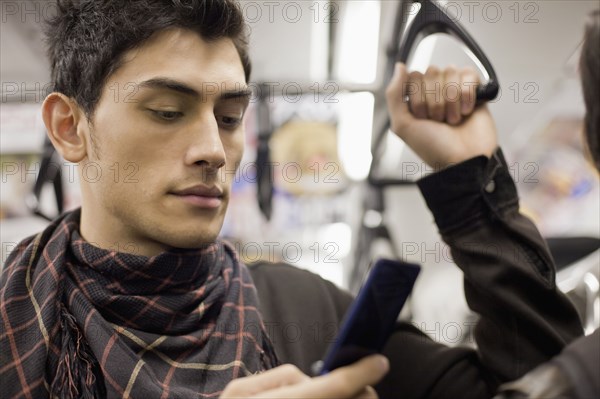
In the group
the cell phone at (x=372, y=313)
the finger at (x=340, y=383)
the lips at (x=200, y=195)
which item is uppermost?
the lips at (x=200, y=195)

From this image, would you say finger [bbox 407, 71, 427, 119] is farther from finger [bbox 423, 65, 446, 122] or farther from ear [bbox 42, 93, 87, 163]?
ear [bbox 42, 93, 87, 163]

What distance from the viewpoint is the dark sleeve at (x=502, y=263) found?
85 cm

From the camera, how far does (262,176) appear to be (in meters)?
1.96

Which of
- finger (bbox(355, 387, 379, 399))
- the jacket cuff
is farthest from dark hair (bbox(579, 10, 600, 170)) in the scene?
finger (bbox(355, 387, 379, 399))

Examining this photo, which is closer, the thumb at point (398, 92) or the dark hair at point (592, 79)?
the dark hair at point (592, 79)

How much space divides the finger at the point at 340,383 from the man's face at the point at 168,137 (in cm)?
40

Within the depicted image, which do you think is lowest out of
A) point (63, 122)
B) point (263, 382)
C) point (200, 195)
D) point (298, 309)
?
point (298, 309)

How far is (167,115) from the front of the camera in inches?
34.8

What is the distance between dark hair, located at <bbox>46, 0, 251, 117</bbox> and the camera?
0.92 metres

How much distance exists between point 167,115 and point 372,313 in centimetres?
49

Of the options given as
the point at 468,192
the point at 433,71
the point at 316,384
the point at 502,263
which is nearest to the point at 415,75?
the point at 433,71

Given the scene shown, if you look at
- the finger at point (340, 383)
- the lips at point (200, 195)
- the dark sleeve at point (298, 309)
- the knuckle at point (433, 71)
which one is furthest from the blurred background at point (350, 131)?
the finger at point (340, 383)

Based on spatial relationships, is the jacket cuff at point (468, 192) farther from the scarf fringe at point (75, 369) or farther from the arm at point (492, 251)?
the scarf fringe at point (75, 369)

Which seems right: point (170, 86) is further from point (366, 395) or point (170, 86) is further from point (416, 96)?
point (366, 395)
